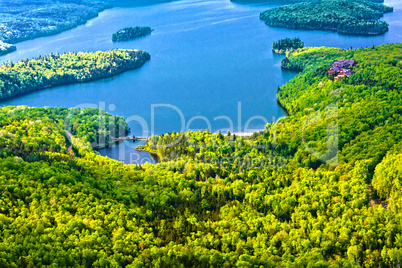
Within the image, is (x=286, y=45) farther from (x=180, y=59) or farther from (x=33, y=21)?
(x=33, y=21)

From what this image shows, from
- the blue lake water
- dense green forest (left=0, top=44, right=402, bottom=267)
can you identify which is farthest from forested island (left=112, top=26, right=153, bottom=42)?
dense green forest (left=0, top=44, right=402, bottom=267)

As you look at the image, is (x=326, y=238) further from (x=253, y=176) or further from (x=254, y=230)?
(x=253, y=176)

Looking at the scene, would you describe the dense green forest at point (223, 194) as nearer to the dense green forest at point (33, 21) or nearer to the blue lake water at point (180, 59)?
the blue lake water at point (180, 59)

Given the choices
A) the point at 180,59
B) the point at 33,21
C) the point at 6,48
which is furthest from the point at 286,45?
the point at 33,21

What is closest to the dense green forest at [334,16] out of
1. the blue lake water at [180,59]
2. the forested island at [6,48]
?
the blue lake water at [180,59]

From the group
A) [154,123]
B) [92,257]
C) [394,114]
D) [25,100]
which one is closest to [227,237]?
[92,257]

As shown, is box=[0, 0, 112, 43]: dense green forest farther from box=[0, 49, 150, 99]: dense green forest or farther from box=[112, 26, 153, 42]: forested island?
box=[0, 49, 150, 99]: dense green forest
